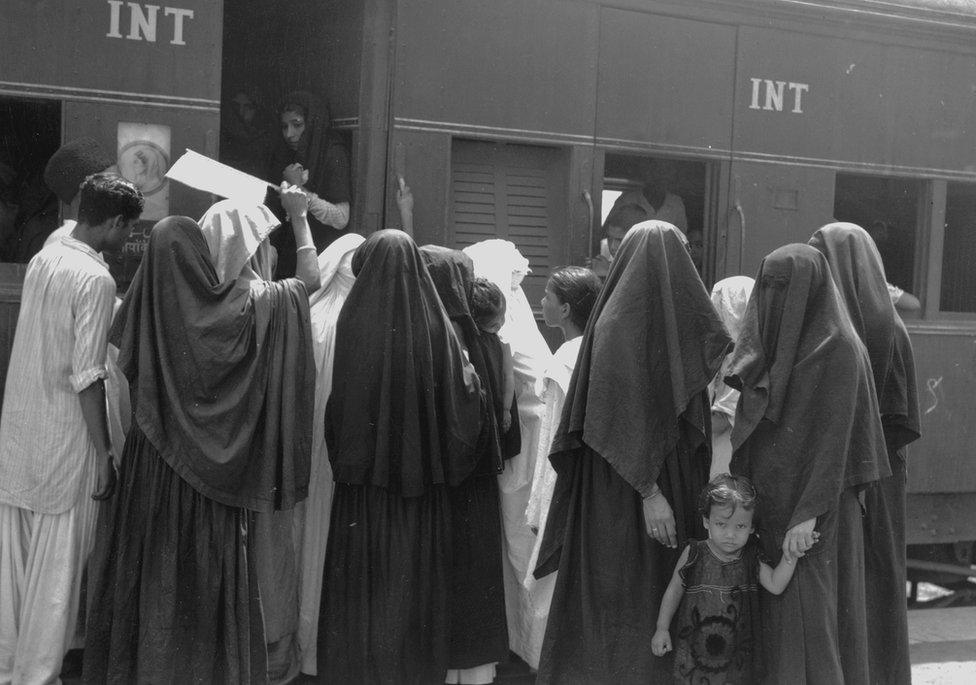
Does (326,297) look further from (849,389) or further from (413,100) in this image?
(849,389)

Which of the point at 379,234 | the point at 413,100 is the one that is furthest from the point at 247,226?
the point at 413,100

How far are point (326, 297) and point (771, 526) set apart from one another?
5.53 feet

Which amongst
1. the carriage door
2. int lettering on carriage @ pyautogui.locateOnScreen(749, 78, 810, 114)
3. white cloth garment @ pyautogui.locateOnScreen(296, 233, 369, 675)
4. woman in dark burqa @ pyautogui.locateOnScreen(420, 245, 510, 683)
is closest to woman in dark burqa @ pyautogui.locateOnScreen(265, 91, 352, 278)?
the carriage door

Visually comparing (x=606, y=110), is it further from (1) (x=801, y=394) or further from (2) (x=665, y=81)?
(1) (x=801, y=394)

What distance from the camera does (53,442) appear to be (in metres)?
3.65

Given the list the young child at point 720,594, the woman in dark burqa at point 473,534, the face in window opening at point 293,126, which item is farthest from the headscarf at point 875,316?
the face in window opening at point 293,126

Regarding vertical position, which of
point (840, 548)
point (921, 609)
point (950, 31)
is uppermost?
point (950, 31)

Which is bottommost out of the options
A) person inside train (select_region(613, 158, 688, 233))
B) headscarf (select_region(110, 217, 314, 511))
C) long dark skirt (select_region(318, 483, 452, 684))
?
long dark skirt (select_region(318, 483, 452, 684))

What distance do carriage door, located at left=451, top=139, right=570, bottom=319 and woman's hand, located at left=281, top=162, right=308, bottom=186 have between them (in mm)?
585

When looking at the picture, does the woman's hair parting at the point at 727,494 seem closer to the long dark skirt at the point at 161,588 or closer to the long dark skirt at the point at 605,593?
the long dark skirt at the point at 605,593

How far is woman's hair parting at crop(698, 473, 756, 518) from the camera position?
3334 mm

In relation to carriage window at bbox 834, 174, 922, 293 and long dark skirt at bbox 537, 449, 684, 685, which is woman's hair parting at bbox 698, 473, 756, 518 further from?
carriage window at bbox 834, 174, 922, 293

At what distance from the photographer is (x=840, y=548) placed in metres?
3.47

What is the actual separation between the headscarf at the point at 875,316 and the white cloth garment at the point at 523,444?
39.9 inches
